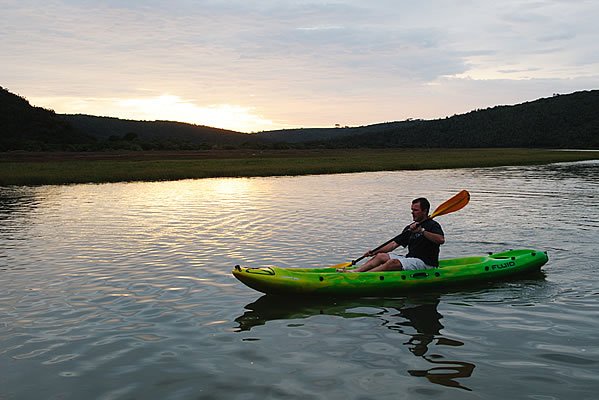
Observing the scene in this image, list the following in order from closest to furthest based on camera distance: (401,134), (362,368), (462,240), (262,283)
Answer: (362,368) → (262,283) → (462,240) → (401,134)

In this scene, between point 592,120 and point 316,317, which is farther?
point 592,120

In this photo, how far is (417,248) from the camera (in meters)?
10.5

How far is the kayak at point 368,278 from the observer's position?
9.21 meters

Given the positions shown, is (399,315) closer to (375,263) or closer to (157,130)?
(375,263)

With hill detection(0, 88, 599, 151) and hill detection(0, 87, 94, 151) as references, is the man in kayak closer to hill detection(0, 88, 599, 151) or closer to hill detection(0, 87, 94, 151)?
hill detection(0, 87, 94, 151)

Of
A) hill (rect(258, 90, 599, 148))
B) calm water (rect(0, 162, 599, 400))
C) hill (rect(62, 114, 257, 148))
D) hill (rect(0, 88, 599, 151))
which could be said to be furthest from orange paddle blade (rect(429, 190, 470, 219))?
hill (rect(258, 90, 599, 148))

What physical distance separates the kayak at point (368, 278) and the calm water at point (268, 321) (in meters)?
0.20

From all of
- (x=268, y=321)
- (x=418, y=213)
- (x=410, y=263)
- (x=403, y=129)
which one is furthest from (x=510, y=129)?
(x=268, y=321)

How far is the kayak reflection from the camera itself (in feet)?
22.0

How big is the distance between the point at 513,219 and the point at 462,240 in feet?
13.8

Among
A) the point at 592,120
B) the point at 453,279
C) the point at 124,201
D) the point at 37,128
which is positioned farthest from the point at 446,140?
the point at 453,279

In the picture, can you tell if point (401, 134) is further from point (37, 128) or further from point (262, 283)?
point (262, 283)

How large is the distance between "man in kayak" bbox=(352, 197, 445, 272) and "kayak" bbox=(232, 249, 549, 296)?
0.87ft

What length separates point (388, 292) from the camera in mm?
9656
